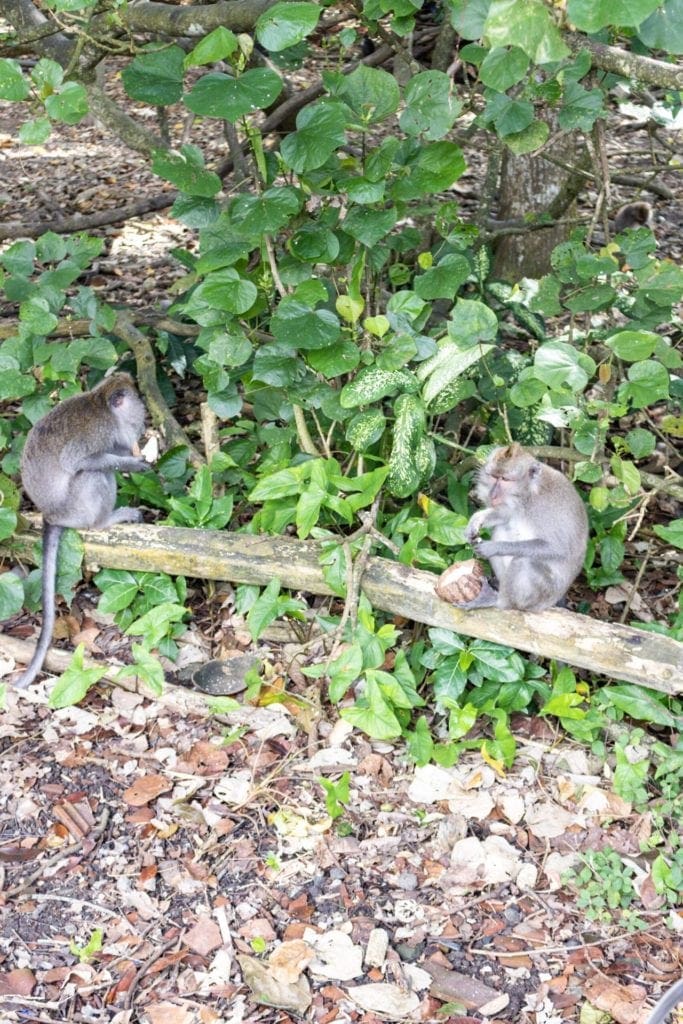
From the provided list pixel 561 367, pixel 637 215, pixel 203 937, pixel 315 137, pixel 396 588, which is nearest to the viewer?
pixel 203 937

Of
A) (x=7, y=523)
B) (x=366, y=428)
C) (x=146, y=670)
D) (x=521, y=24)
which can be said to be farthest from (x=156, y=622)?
(x=521, y=24)

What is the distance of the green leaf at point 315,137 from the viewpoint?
337cm

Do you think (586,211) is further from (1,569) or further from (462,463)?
(1,569)

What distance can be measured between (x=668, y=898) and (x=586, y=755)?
0.61m

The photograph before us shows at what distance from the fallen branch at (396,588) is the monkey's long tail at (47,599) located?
0.13 meters

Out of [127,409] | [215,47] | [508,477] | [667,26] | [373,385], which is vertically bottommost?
[127,409]

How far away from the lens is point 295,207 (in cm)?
356

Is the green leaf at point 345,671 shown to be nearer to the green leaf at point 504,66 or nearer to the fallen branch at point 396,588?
the fallen branch at point 396,588

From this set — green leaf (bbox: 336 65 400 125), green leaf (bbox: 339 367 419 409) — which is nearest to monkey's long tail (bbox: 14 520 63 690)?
green leaf (bbox: 339 367 419 409)

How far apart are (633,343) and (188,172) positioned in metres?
1.62

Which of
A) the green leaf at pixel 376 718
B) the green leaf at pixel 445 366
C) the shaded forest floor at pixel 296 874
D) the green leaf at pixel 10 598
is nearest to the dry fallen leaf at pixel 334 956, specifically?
the shaded forest floor at pixel 296 874

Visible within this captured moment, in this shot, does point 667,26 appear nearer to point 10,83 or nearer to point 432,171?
point 432,171

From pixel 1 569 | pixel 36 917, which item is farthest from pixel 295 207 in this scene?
pixel 36 917

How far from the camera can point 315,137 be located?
11.1ft
